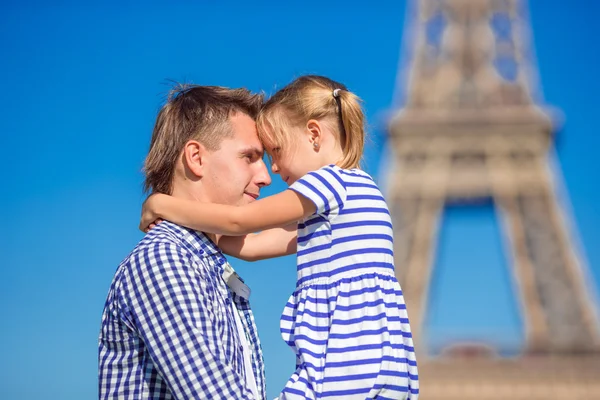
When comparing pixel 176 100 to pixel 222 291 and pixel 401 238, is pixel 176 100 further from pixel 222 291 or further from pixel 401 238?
pixel 401 238

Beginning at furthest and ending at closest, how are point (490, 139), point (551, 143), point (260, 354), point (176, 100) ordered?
point (490, 139) < point (551, 143) < point (176, 100) < point (260, 354)

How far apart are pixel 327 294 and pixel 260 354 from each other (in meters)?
0.27

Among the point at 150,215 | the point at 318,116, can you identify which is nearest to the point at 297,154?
the point at 318,116

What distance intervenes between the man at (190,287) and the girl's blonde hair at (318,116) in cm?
7

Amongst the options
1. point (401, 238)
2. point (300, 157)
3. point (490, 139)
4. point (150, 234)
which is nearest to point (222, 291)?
point (150, 234)

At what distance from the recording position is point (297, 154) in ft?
10.4

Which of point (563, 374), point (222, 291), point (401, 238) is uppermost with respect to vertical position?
point (401, 238)

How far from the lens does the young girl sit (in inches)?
107

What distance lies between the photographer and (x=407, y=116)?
82.1 ft

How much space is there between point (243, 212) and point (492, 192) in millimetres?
24447

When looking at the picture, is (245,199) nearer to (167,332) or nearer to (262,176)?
(262,176)

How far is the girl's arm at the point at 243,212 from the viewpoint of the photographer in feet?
9.34

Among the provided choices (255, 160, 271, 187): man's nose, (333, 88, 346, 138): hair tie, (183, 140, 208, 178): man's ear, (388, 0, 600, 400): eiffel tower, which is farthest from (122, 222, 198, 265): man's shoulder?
(388, 0, 600, 400): eiffel tower

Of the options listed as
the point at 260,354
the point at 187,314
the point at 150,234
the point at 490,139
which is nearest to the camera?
the point at 187,314
